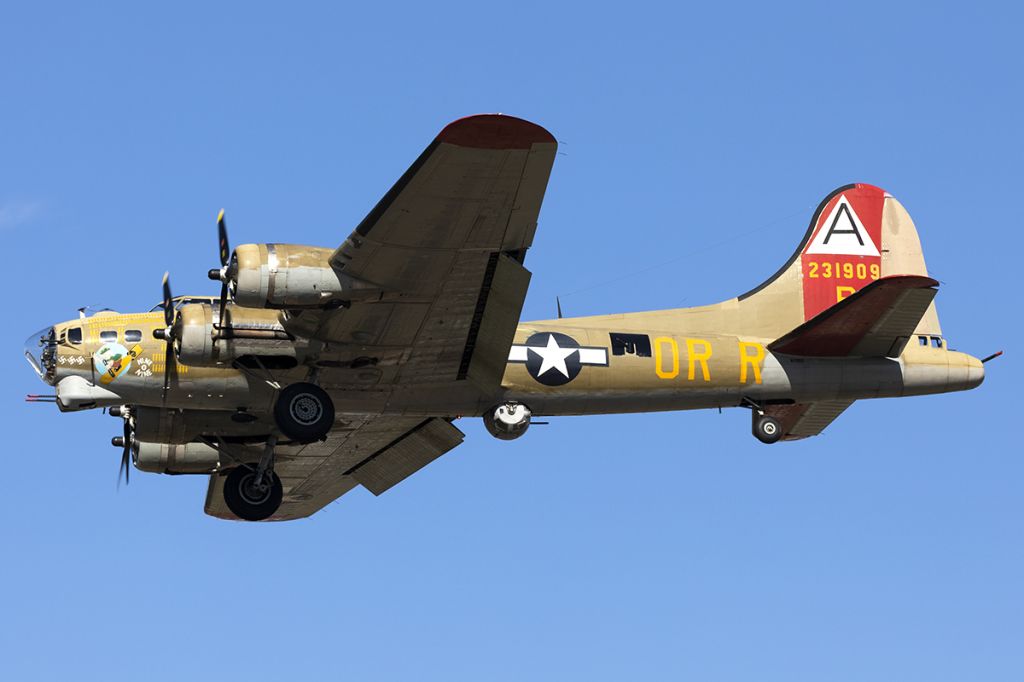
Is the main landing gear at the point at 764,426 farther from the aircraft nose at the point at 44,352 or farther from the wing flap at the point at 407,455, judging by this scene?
the aircraft nose at the point at 44,352

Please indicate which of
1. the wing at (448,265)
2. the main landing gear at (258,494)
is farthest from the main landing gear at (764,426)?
A: the main landing gear at (258,494)

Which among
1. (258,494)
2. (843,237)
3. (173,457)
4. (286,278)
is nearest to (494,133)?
(286,278)

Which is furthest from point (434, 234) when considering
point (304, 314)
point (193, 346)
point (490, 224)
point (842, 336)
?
point (842, 336)

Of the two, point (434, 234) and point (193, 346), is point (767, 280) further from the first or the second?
point (193, 346)

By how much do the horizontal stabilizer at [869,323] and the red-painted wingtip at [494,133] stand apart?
6.61 metres

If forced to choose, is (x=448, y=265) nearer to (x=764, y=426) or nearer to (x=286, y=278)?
(x=286, y=278)

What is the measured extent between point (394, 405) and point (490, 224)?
167 inches

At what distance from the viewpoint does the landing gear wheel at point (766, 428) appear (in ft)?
79.7

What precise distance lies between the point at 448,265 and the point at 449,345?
1.93 m

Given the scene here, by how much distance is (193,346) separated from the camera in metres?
21.2

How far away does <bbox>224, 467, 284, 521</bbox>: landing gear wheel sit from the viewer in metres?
24.3

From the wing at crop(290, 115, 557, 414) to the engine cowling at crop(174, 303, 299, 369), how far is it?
0.49 meters

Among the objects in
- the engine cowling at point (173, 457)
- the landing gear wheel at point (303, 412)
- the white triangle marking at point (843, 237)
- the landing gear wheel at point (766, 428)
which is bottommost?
the engine cowling at point (173, 457)

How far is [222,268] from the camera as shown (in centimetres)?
2109
